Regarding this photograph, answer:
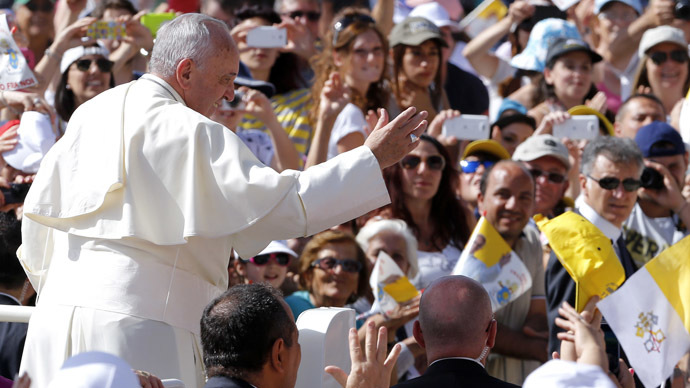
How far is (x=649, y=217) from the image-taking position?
739 cm

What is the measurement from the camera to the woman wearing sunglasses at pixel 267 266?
6789mm

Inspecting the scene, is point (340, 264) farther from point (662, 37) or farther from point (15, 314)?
point (662, 37)

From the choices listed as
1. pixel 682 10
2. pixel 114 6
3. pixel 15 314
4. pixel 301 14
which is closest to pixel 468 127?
pixel 301 14

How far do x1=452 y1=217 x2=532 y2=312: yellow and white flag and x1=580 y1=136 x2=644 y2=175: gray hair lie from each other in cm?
85

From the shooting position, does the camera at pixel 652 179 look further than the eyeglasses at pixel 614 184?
Yes

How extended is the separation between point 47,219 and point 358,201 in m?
1.17

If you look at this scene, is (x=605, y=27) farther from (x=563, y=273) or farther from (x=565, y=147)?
(x=563, y=273)

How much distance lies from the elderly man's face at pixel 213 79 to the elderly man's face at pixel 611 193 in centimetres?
289

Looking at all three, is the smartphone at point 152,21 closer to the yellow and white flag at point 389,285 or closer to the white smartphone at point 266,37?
the white smartphone at point 266,37

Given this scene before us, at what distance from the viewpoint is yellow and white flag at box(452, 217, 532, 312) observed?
6184mm

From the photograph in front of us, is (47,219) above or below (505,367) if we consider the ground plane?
above

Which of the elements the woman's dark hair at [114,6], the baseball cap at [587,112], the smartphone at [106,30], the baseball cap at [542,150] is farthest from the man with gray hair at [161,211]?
the woman's dark hair at [114,6]

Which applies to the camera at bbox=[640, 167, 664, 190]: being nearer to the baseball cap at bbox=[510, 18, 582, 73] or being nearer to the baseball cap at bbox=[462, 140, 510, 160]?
the baseball cap at bbox=[462, 140, 510, 160]

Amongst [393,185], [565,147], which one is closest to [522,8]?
[565,147]
